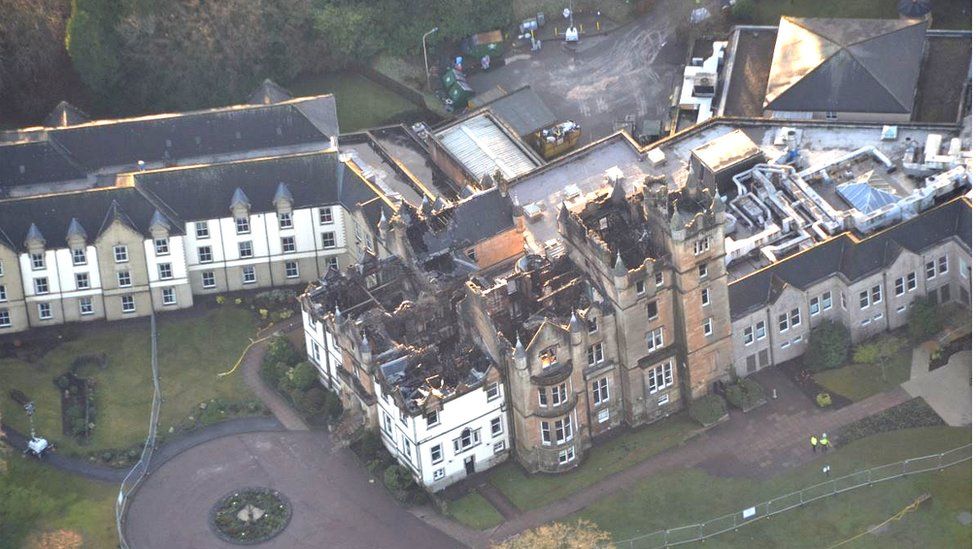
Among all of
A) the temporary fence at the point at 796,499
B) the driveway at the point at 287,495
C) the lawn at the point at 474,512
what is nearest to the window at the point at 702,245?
the temporary fence at the point at 796,499

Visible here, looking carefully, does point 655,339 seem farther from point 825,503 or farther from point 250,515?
point 250,515

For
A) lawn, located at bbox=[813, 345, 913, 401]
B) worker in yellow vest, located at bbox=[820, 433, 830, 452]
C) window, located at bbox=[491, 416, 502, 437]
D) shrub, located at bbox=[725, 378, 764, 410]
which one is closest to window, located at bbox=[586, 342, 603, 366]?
window, located at bbox=[491, 416, 502, 437]

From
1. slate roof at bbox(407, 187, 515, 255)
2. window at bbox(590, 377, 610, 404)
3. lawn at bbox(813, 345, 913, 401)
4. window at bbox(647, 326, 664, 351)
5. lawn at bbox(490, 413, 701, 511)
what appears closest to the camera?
lawn at bbox(490, 413, 701, 511)

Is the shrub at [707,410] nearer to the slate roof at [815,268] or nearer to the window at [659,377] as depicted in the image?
the window at [659,377]

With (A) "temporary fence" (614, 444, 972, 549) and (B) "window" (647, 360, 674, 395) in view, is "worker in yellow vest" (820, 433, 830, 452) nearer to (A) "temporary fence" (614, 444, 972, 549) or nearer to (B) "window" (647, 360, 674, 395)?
(A) "temporary fence" (614, 444, 972, 549)

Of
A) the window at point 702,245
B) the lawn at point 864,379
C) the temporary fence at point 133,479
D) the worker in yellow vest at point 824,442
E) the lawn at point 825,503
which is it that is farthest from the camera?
the lawn at point 864,379

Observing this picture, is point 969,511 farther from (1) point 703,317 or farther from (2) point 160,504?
(2) point 160,504

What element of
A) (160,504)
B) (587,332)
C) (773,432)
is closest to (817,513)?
(773,432)
